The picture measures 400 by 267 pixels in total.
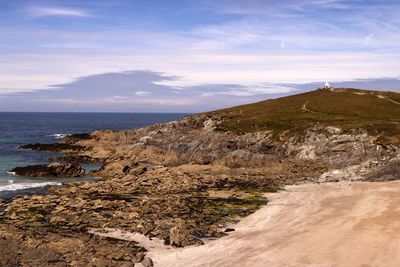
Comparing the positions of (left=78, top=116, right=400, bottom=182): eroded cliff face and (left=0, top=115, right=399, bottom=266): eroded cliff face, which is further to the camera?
(left=78, top=116, right=400, bottom=182): eroded cliff face

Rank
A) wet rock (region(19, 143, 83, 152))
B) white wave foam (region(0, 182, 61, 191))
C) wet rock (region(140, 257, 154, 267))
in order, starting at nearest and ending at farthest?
wet rock (region(140, 257, 154, 267)), white wave foam (region(0, 182, 61, 191)), wet rock (region(19, 143, 83, 152))

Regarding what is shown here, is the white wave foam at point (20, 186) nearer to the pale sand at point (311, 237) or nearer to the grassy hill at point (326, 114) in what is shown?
the pale sand at point (311, 237)

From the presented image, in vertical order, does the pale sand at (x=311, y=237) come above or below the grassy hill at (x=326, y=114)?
below

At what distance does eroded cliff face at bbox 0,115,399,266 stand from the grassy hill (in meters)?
3.52

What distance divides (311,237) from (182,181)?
2722 centimetres

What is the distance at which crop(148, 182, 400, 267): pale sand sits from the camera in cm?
3144

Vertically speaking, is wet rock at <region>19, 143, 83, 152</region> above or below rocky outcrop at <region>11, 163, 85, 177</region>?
above

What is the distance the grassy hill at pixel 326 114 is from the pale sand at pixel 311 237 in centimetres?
3283

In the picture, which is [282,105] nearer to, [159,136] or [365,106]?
[365,106]

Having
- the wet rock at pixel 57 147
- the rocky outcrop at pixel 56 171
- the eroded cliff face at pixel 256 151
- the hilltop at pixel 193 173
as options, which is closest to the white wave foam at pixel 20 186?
the hilltop at pixel 193 173

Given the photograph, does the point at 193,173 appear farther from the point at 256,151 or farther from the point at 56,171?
the point at 56,171

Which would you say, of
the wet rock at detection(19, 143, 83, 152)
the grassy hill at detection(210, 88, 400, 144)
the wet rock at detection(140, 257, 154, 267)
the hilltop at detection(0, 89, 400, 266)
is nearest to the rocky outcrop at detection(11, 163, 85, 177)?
the hilltop at detection(0, 89, 400, 266)

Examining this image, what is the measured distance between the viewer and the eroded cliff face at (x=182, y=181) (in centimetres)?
3797

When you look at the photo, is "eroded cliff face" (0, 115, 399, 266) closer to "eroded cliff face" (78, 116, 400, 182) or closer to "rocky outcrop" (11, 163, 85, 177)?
"eroded cliff face" (78, 116, 400, 182)
